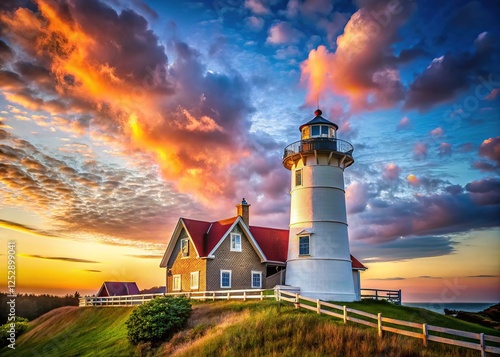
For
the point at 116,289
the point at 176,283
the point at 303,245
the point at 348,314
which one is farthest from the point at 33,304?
the point at 348,314

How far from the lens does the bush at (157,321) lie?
2486 centimetres

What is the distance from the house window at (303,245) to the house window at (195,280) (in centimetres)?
783

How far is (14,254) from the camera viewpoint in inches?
906

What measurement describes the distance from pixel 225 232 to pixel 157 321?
1009cm

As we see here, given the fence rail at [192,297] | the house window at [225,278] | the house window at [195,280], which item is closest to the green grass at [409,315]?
the fence rail at [192,297]

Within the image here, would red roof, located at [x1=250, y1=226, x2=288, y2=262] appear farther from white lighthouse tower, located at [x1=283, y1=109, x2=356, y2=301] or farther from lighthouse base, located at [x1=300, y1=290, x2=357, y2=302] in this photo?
lighthouse base, located at [x1=300, y1=290, x2=357, y2=302]

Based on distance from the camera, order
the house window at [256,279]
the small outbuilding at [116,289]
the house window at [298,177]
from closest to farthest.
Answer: the house window at [298,177] < the house window at [256,279] < the small outbuilding at [116,289]

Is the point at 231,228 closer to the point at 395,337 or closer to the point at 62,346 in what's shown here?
the point at 62,346

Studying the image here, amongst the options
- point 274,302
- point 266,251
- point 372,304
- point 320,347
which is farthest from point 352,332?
point 266,251

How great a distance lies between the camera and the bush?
24.9 metres

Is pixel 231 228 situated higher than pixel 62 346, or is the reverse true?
pixel 231 228

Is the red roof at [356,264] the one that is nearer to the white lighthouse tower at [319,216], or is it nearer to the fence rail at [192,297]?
the white lighthouse tower at [319,216]

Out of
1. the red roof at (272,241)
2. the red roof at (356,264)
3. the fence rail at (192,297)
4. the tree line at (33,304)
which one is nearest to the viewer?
the fence rail at (192,297)

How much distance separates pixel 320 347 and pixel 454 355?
15.8ft
